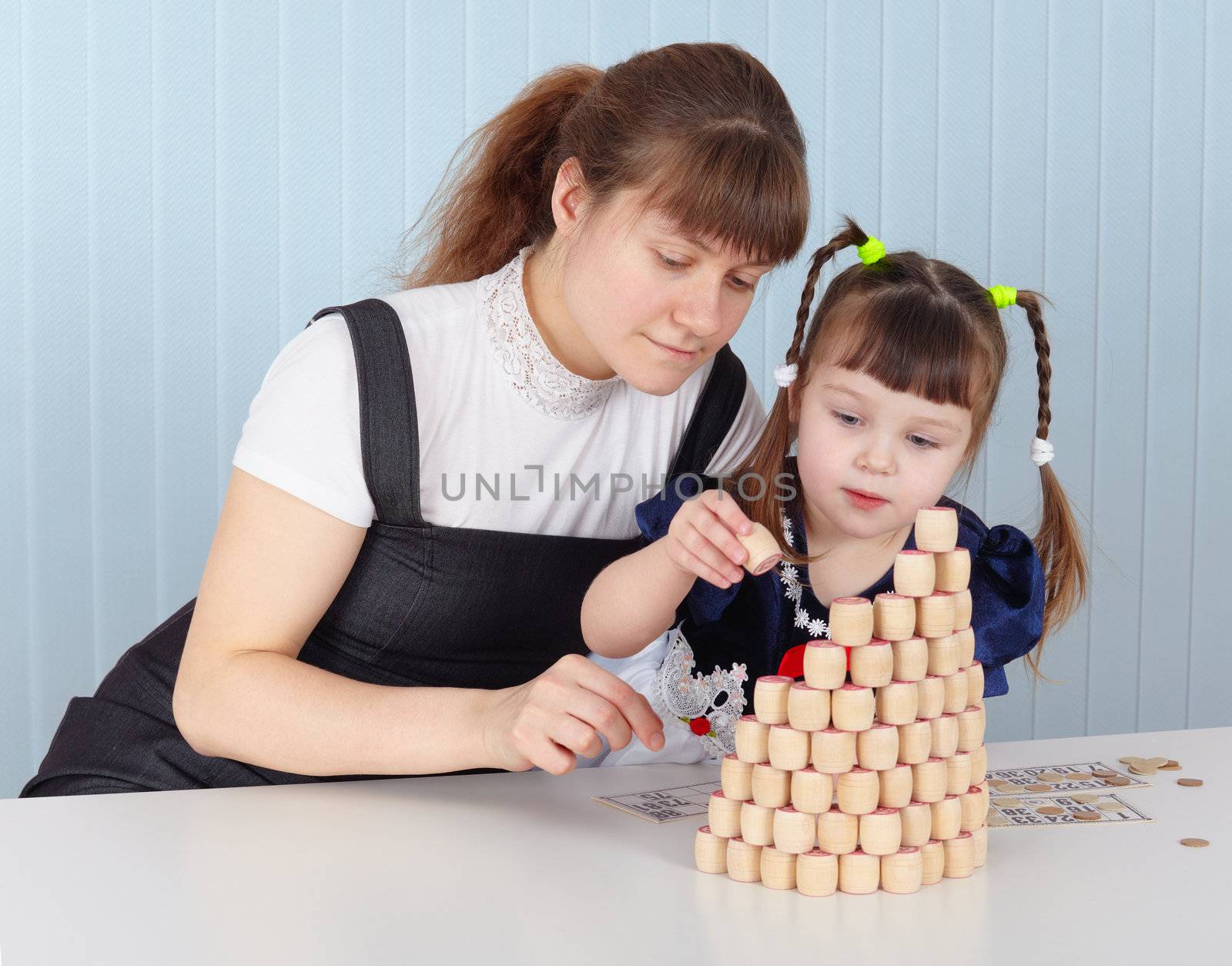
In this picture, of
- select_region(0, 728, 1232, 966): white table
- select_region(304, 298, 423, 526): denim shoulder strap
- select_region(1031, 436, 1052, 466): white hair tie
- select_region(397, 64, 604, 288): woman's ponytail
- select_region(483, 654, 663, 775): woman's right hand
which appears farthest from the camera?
select_region(397, 64, 604, 288): woman's ponytail

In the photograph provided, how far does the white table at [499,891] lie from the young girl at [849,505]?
23cm

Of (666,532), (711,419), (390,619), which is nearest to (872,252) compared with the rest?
(711,419)

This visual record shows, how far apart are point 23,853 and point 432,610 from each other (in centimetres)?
47

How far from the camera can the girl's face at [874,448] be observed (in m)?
1.26

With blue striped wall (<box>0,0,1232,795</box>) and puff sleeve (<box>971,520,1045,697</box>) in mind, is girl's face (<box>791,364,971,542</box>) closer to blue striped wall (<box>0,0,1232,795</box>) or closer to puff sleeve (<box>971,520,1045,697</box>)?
puff sleeve (<box>971,520,1045,697</box>)

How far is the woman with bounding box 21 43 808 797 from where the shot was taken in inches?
43.5

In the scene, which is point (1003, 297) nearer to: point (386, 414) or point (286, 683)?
point (386, 414)

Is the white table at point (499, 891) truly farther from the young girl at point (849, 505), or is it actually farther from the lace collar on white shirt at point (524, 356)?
the lace collar on white shirt at point (524, 356)

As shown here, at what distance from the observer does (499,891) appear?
871mm

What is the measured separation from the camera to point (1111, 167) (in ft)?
8.68

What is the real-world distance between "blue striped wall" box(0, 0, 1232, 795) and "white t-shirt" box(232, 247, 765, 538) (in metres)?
1.06

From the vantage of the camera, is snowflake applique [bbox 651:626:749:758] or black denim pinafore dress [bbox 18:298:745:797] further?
snowflake applique [bbox 651:626:749:758]

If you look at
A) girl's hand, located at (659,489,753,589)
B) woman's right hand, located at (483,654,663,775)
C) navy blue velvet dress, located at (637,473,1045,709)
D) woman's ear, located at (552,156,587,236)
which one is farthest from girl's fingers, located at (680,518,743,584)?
woman's ear, located at (552,156,587,236)

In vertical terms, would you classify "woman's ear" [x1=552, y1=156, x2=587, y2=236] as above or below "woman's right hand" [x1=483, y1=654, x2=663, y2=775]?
above
